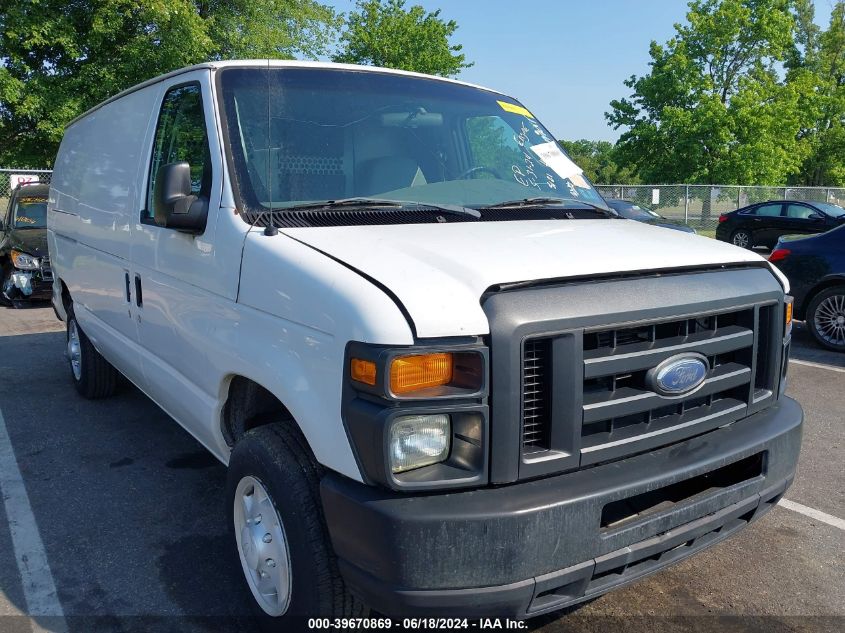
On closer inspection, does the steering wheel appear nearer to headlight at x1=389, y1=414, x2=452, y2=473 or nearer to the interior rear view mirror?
the interior rear view mirror

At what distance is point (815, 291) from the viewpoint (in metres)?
8.16

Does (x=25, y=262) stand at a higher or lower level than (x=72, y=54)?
lower

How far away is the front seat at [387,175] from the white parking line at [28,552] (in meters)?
2.21

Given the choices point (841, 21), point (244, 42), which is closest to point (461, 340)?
point (244, 42)

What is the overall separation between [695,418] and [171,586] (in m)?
2.34

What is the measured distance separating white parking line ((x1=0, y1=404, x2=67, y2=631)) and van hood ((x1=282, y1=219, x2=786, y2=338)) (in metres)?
1.94

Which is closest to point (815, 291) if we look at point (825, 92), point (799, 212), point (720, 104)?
point (799, 212)

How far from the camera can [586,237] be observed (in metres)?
2.84

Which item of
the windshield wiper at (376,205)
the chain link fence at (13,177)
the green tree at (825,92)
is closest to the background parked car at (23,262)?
the chain link fence at (13,177)

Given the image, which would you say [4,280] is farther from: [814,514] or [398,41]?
[398,41]

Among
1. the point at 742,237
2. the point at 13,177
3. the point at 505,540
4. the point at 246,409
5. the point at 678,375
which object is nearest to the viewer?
the point at 505,540

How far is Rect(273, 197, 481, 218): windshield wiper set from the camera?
2.93 metres

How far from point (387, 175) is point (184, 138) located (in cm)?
103

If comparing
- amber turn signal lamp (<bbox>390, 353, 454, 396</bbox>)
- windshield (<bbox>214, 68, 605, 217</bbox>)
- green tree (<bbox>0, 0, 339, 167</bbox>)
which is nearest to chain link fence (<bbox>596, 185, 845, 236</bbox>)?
green tree (<bbox>0, 0, 339, 167</bbox>)
